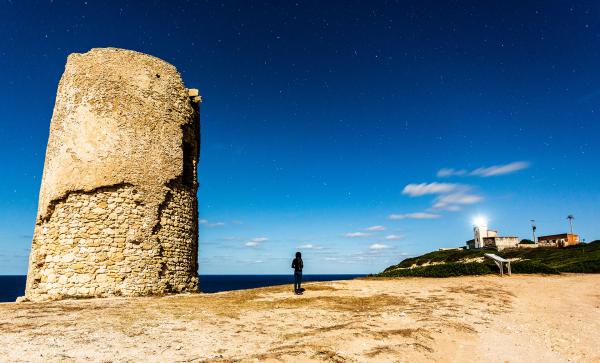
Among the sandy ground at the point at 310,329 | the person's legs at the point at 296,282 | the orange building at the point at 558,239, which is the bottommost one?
the sandy ground at the point at 310,329

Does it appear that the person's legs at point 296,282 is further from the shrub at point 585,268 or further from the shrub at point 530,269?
the shrub at point 585,268

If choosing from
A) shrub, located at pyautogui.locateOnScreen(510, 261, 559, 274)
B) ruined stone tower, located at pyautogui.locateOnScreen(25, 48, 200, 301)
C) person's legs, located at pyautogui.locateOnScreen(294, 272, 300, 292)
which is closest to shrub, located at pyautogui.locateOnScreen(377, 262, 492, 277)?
shrub, located at pyautogui.locateOnScreen(510, 261, 559, 274)

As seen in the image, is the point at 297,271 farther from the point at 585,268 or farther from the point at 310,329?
the point at 585,268

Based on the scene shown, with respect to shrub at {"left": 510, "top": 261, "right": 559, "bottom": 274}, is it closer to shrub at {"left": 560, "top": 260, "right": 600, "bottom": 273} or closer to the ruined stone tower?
shrub at {"left": 560, "top": 260, "right": 600, "bottom": 273}

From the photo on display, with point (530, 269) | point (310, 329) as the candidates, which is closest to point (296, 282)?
point (310, 329)

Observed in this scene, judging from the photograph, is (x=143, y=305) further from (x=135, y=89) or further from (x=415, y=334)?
(x=135, y=89)

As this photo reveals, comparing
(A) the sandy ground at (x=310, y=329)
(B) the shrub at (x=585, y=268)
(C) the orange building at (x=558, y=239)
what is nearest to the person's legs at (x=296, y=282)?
(A) the sandy ground at (x=310, y=329)

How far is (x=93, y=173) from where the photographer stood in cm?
1298

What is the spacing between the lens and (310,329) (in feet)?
24.7

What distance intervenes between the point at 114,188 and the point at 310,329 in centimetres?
909

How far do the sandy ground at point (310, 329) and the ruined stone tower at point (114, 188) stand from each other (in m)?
2.01

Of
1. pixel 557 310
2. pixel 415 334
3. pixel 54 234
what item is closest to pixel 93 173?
pixel 54 234

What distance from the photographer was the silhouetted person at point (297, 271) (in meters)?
12.8

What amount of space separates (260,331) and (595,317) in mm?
9181
